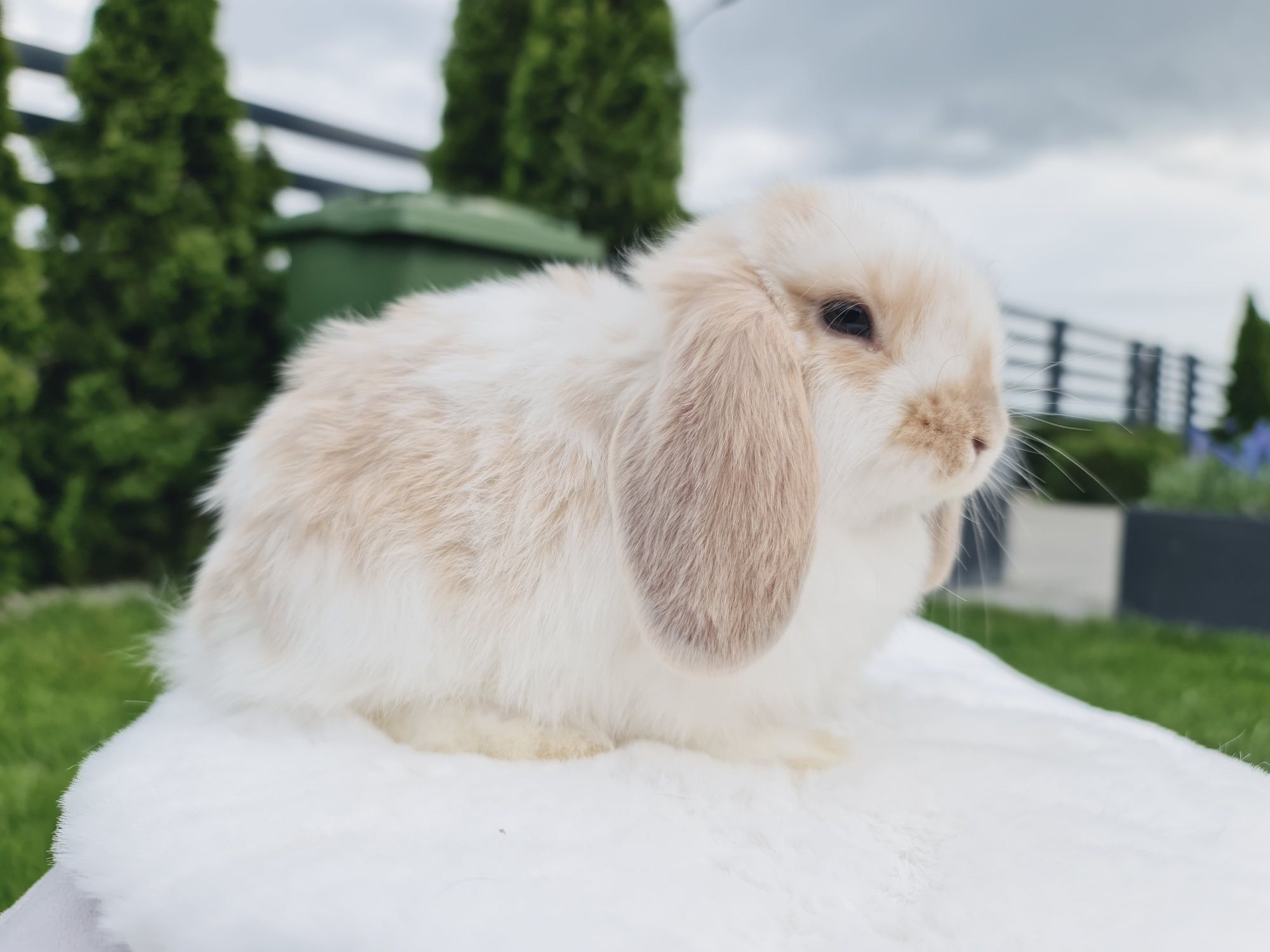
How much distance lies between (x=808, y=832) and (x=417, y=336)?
726 millimetres

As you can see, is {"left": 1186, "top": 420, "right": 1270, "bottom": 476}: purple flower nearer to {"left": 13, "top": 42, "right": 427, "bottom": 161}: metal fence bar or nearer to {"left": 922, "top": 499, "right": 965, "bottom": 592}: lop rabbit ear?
{"left": 922, "top": 499, "right": 965, "bottom": 592}: lop rabbit ear

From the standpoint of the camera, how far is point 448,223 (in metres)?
3.26

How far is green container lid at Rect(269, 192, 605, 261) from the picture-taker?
3246mm

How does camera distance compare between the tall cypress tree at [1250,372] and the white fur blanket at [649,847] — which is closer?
the white fur blanket at [649,847]

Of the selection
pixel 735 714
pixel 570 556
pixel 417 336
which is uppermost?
pixel 417 336

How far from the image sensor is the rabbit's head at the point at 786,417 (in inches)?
35.0

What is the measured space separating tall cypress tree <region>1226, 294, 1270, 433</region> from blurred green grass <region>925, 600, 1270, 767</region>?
719 centimetres

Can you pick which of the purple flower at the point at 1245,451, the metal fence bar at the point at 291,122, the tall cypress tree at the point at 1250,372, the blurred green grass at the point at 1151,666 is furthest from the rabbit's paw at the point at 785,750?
the tall cypress tree at the point at 1250,372

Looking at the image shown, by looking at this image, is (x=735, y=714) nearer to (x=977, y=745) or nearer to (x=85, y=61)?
(x=977, y=745)

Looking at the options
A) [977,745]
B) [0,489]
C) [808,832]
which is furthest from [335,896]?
[0,489]

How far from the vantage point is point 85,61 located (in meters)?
3.36

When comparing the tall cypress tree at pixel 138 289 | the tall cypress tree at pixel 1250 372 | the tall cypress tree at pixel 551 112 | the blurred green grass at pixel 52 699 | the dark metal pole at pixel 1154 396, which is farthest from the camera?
the dark metal pole at pixel 1154 396

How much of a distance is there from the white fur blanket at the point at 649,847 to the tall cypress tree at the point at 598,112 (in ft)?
11.0

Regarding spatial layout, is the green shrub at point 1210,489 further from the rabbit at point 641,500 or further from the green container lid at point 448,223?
the rabbit at point 641,500
